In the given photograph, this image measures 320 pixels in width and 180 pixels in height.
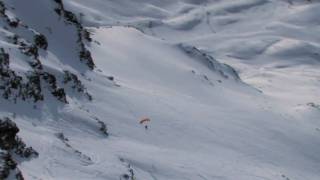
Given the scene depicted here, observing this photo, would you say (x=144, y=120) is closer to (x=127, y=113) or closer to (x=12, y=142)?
(x=127, y=113)

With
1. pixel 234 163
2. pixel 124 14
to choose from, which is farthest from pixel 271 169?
pixel 124 14

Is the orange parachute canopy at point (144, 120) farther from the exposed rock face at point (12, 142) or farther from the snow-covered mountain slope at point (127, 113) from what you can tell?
the exposed rock face at point (12, 142)

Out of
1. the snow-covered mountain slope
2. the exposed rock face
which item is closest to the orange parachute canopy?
the snow-covered mountain slope

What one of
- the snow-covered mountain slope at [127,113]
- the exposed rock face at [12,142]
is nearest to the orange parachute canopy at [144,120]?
the snow-covered mountain slope at [127,113]

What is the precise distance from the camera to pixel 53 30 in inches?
709

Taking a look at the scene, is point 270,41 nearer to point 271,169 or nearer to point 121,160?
point 271,169

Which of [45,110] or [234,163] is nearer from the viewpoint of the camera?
[45,110]

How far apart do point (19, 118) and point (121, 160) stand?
93.1 inches

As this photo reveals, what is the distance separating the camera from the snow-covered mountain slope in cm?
1145

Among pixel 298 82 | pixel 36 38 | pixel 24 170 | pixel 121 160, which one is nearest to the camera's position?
pixel 24 170

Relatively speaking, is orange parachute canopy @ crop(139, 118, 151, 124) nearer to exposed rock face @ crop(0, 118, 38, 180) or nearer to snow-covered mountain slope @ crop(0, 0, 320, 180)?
snow-covered mountain slope @ crop(0, 0, 320, 180)

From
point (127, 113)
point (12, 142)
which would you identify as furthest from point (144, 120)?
point (12, 142)

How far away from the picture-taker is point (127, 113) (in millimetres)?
16734

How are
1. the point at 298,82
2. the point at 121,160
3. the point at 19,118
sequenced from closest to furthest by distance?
the point at 19,118
the point at 121,160
the point at 298,82
